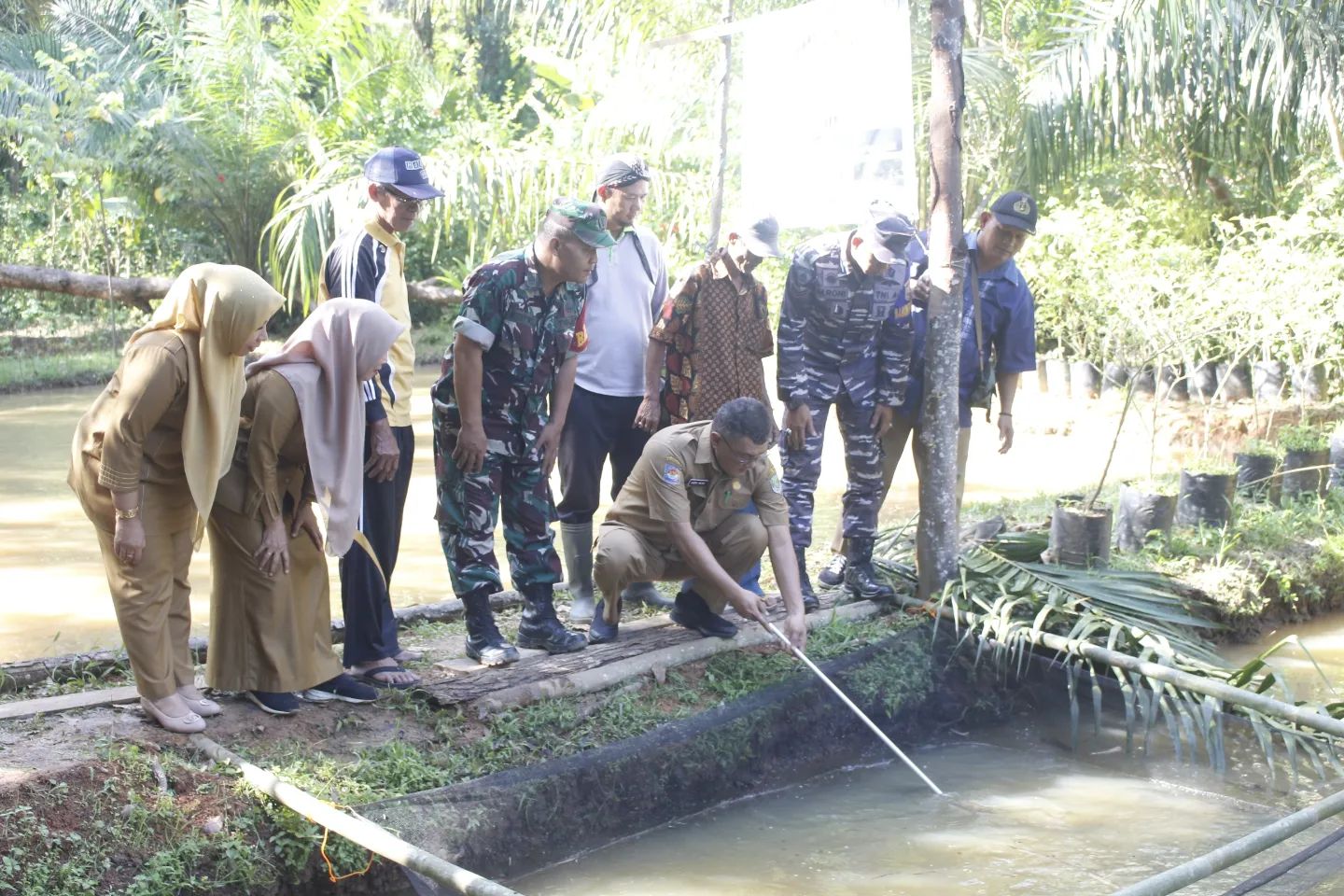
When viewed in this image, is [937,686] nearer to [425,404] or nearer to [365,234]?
[365,234]

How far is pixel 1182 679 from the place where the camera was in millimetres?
4551

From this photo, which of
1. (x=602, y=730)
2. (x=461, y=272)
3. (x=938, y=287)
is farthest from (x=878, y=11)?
(x=461, y=272)

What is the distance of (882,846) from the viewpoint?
415 centimetres

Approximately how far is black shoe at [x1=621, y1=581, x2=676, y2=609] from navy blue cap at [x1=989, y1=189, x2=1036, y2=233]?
2.18 meters

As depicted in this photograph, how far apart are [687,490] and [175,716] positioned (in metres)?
1.86

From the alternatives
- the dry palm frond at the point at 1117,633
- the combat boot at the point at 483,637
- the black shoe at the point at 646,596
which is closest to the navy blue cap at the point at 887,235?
the dry palm frond at the point at 1117,633

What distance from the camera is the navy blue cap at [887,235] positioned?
16.9 ft

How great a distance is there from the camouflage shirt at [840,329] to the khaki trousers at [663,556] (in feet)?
2.86

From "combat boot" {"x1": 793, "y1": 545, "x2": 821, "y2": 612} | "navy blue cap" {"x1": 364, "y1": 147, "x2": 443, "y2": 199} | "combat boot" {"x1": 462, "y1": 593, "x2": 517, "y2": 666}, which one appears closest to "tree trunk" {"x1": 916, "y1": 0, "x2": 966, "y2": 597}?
"combat boot" {"x1": 793, "y1": 545, "x2": 821, "y2": 612}

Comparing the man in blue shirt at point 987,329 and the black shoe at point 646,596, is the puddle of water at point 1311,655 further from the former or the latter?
the black shoe at point 646,596

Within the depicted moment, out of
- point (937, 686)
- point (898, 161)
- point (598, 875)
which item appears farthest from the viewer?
point (898, 161)

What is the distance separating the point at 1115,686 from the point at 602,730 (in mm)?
2016

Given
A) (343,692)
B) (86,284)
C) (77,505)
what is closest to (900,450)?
(343,692)

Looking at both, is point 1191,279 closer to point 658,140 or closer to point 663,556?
point 658,140
